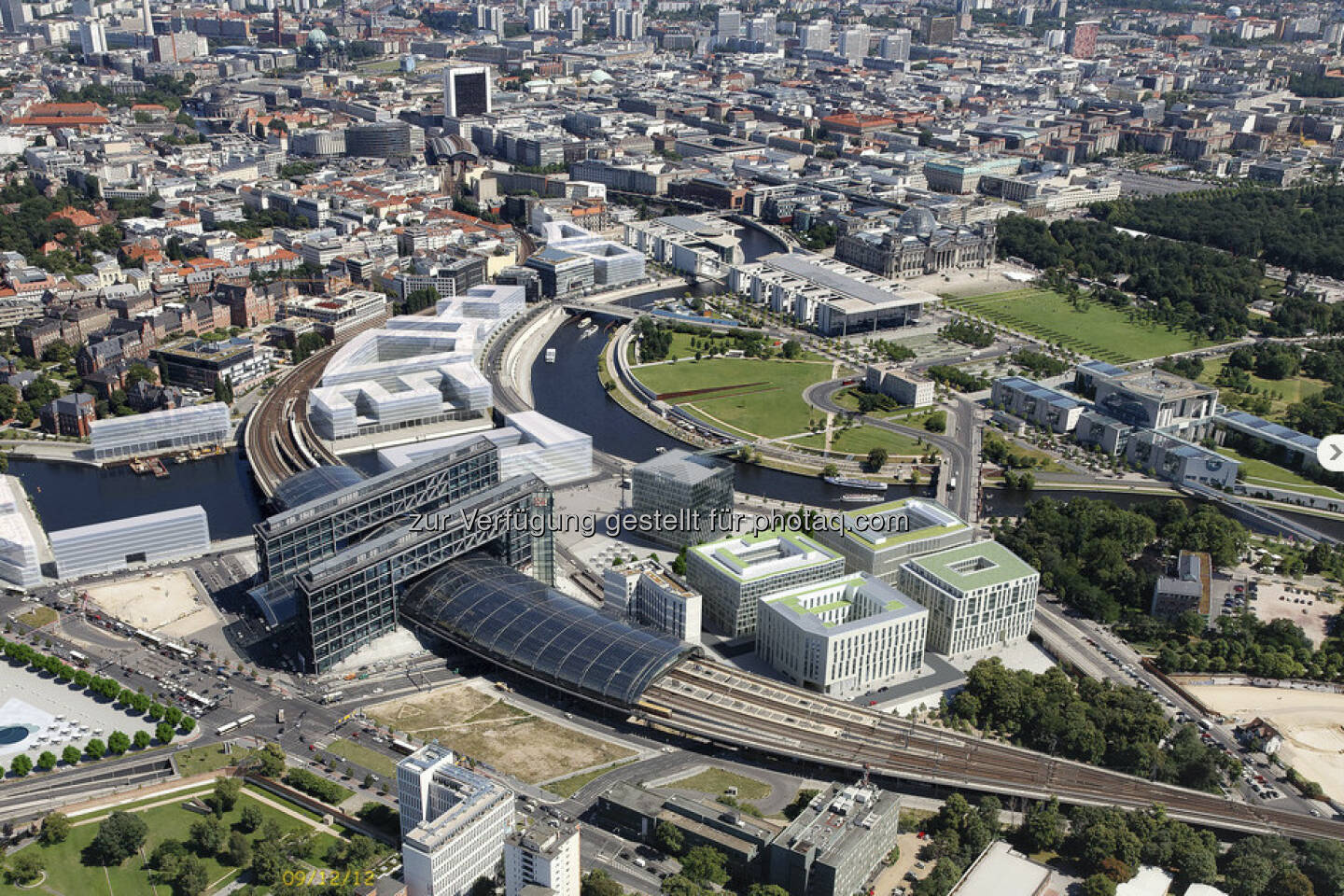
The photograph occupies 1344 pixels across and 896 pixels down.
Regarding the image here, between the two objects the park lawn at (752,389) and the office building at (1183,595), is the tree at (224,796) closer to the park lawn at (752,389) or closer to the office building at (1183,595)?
the office building at (1183,595)

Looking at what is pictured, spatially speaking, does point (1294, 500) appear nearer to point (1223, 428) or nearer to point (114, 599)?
point (1223, 428)

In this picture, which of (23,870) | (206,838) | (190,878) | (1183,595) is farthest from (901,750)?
(23,870)

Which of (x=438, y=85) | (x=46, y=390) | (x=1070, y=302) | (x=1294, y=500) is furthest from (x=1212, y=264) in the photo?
(x=438, y=85)

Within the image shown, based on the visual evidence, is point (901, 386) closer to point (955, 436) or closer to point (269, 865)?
point (955, 436)

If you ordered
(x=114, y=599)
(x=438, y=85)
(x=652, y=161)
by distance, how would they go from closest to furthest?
1. (x=114, y=599)
2. (x=652, y=161)
3. (x=438, y=85)

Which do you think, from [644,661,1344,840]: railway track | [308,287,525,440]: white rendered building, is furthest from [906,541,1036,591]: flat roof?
[308,287,525,440]: white rendered building
